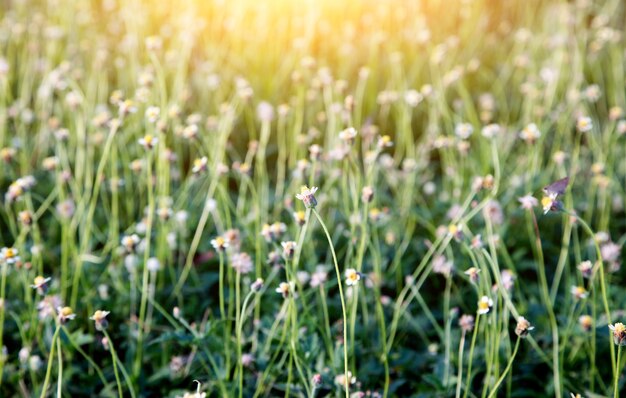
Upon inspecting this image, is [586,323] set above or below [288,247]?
below

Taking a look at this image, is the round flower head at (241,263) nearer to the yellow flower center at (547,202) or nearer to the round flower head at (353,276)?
the round flower head at (353,276)

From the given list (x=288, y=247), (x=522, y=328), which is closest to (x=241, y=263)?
(x=288, y=247)

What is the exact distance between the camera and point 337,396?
1.37m

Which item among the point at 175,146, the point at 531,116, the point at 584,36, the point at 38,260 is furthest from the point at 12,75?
the point at 584,36

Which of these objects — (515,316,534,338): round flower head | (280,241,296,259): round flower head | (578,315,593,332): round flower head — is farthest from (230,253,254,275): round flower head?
(578,315,593,332): round flower head

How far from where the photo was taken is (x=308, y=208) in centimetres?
118

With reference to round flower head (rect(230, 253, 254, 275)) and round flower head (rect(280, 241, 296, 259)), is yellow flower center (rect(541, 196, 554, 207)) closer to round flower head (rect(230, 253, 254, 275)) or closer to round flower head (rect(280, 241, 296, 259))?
round flower head (rect(280, 241, 296, 259))

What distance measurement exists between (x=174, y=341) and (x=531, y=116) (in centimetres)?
147

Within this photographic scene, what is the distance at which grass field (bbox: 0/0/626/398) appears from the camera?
1.47 m

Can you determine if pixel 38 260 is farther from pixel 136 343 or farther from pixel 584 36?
pixel 584 36

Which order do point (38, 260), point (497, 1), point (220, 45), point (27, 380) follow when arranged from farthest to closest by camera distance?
point (497, 1), point (220, 45), point (38, 260), point (27, 380)

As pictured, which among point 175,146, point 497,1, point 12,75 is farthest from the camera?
point 497,1

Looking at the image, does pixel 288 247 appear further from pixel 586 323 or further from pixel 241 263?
pixel 586 323

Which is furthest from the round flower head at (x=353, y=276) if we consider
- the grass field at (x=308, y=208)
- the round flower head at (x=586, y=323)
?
the round flower head at (x=586, y=323)
